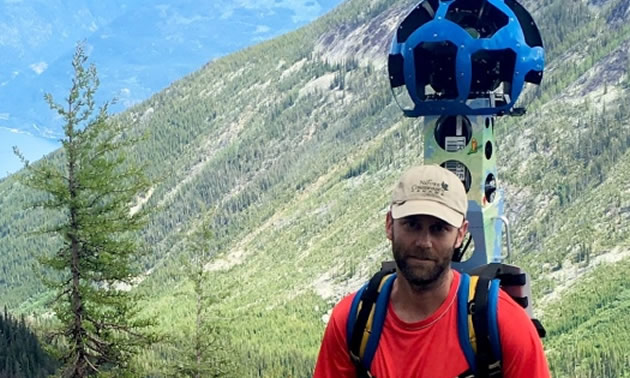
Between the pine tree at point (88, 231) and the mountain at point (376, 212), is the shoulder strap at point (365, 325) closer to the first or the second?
the pine tree at point (88, 231)

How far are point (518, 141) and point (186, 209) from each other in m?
86.9

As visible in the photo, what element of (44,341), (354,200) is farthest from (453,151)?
(354,200)

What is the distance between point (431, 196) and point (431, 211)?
10 cm

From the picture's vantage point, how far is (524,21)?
8914 mm

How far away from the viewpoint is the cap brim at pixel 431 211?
481 centimetres

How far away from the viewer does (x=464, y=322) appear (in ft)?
15.7

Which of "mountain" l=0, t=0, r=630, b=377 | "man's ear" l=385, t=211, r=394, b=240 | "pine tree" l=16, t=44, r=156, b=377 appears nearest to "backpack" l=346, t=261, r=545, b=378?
"man's ear" l=385, t=211, r=394, b=240

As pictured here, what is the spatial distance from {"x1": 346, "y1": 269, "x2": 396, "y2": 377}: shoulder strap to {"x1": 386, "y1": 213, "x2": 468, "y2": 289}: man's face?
25 centimetres

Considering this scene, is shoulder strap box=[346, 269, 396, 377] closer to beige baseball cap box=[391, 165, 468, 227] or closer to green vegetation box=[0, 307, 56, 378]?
beige baseball cap box=[391, 165, 468, 227]

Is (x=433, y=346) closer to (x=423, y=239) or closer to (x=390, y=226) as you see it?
(x=423, y=239)

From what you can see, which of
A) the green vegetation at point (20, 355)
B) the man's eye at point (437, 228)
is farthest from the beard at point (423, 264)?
the green vegetation at point (20, 355)

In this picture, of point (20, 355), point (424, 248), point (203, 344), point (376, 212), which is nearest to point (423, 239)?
point (424, 248)

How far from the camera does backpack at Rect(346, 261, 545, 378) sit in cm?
471

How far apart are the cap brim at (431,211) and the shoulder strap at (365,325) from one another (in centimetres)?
52
